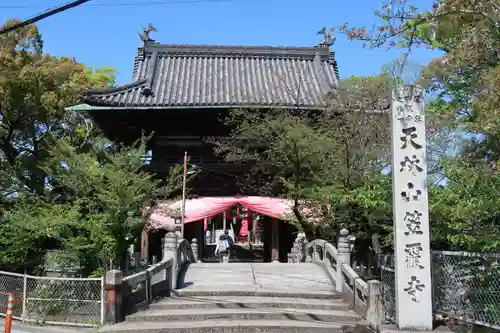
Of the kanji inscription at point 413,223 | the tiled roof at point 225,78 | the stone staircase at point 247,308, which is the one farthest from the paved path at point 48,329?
the tiled roof at point 225,78

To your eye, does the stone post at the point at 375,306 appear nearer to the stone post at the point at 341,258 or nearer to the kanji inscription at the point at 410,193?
the kanji inscription at the point at 410,193

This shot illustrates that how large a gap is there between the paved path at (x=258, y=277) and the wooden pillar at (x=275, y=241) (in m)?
4.12

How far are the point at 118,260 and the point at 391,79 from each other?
862 centimetres

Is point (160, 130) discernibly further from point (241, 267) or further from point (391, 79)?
point (391, 79)

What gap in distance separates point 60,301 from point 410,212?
7.75m

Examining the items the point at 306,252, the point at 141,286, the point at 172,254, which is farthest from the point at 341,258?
the point at 306,252

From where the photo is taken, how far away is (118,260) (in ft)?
44.2

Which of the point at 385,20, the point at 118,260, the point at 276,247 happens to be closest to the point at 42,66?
the point at 118,260

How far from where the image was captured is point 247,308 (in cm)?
1129

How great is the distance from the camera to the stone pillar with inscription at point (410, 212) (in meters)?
8.84

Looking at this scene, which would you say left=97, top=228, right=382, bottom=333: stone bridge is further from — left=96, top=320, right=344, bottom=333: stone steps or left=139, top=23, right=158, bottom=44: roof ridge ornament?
left=139, top=23, right=158, bottom=44: roof ridge ornament

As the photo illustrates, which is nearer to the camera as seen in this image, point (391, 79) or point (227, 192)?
point (391, 79)

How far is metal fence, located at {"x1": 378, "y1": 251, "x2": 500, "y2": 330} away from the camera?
24.7 ft

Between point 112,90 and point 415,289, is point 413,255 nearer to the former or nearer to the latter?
point 415,289
